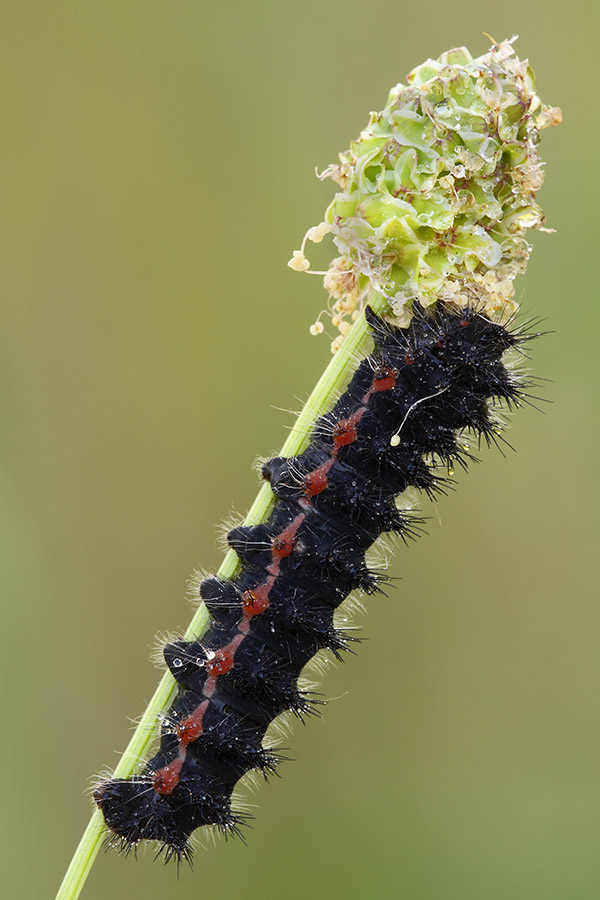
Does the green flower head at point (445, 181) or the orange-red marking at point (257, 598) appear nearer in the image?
the green flower head at point (445, 181)

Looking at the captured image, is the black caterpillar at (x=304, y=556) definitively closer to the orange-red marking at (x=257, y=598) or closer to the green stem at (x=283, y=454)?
the orange-red marking at (x=257, y=598)

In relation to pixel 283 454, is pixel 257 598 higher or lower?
lower

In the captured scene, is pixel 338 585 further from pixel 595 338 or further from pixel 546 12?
pixel 546 12

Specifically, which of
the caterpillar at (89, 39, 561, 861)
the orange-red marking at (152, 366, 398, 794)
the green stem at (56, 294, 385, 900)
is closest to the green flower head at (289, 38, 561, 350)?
the caterpillar at (89, 39, 561, 861)

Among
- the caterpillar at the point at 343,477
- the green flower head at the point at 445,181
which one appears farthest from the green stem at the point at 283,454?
the green flower head at the point at 445,181

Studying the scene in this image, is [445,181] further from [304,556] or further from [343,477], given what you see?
[304,556]

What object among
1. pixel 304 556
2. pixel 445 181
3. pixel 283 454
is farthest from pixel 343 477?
pixel 445 181

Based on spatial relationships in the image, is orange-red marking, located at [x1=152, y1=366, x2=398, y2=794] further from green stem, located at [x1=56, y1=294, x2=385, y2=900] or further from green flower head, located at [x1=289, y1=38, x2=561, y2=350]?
green flower head, located at [x1=289, y1=38, x2=561, y2=350]

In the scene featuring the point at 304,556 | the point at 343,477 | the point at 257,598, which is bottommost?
the point at 257,598

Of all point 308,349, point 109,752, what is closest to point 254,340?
point 308,349
